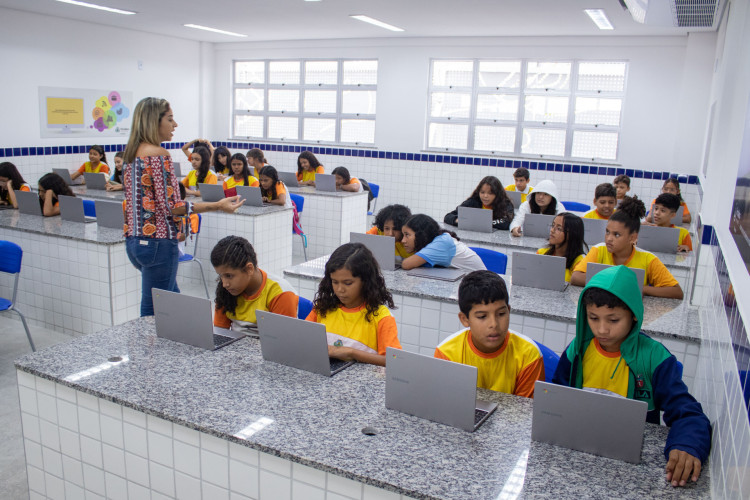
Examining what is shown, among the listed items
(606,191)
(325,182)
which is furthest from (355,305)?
(325,182)

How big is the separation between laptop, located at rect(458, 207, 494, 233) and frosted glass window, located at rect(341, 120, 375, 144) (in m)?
4.64

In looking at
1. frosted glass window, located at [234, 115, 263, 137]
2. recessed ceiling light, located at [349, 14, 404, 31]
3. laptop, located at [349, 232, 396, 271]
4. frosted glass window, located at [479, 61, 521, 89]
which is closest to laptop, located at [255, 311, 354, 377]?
laptop, located at [349, 232, 396, 271]

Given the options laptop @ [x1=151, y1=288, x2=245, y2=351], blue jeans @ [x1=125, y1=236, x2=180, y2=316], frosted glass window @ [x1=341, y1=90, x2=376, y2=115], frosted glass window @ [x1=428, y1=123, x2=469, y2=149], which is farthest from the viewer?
frosted glass window @ [x1=341, y1=90, x2=376, y2=115]

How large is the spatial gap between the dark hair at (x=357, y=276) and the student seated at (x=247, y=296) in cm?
22

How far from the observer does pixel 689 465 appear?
1.46 meters

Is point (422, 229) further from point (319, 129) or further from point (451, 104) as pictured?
point (319, 129)

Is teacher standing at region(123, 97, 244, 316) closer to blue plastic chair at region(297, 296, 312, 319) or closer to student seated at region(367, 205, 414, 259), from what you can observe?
blue plastic chair at region(297, 296, 312, 319)

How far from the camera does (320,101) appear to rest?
31.8ft

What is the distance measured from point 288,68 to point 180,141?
6.85 ft

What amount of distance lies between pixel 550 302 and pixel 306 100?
7.45 m

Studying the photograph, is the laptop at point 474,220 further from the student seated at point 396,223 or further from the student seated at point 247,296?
the student seated at point 247,296

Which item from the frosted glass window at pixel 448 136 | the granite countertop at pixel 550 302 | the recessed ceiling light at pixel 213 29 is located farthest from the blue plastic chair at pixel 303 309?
the frosted glass window at pixel 448 136

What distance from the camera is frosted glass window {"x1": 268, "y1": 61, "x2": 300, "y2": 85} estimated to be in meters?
9.78

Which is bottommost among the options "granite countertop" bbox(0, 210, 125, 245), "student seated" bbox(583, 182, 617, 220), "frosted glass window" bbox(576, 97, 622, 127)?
"granite countertop" bbox(0, 210, 125, 245)
